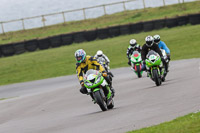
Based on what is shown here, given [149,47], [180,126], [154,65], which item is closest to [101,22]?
[149,47]

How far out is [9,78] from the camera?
3269cm

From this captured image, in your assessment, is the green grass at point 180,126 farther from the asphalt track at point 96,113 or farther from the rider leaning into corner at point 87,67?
the rider leaning into corner at point 87,67

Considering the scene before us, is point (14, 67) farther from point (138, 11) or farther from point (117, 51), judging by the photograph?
point (138, 11)

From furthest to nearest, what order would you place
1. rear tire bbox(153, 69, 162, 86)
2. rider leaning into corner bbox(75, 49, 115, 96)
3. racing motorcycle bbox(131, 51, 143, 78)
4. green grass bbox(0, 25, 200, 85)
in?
green grass bbox(0, 25, 200, 85) → racing motorcycle bbox(131, 51, 143, 78) → rear tire bbox(153, 69, 162, 86) → rider leaning into corner bbox(75, 49, 115, 96)

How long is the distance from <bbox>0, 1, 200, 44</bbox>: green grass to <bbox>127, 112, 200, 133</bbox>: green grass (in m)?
38.3

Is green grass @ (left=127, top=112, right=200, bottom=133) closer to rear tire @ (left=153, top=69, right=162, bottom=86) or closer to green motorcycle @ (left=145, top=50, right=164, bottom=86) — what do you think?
rear tire @ (left=153, top=69, right=162, bottom=86)

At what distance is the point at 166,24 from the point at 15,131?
2949cm

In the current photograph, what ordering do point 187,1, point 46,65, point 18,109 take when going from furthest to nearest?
point 187,1 → point 46,65 → point 18,109

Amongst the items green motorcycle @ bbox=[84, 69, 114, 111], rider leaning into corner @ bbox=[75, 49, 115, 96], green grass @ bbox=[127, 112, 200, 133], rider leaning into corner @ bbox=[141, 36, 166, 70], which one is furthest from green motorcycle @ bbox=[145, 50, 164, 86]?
green grass @ bbox=[127, 112, 200, 133]

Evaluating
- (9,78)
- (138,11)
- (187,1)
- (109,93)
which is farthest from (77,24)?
(109,93)

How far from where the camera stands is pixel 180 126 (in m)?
7.37

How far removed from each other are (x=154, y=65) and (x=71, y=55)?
22860 mm

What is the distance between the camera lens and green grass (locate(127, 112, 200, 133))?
7.09m

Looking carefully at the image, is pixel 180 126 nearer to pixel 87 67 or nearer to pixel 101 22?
pixel 87 67
